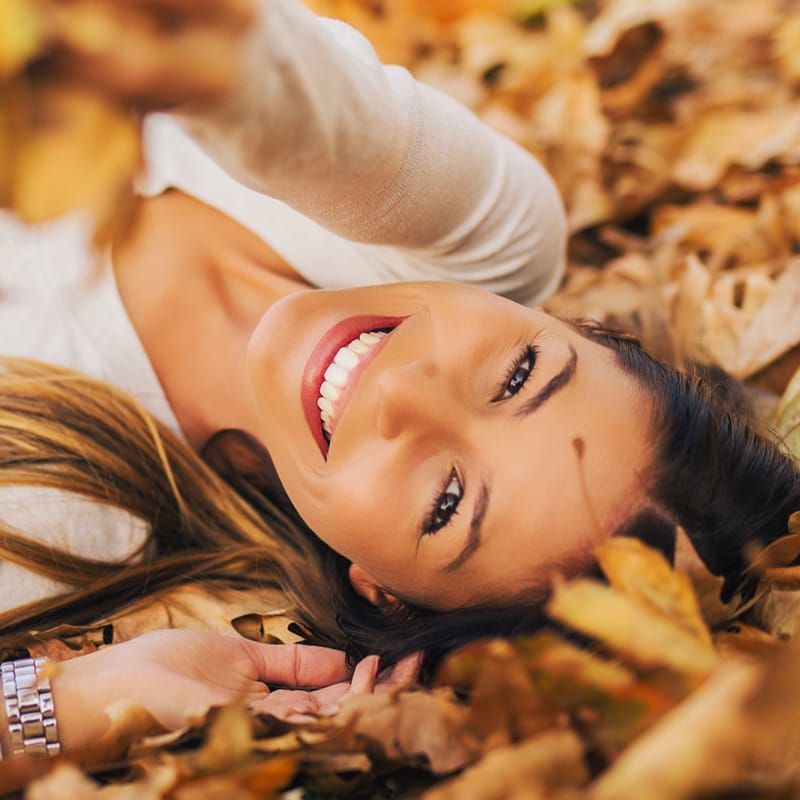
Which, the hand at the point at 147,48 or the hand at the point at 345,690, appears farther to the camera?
the hand at the point at 345,690

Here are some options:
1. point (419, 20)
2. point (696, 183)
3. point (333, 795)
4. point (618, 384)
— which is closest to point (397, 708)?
point (333, 795)

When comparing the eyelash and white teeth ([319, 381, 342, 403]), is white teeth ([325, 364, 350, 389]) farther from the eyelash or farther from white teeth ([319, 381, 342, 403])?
the eyelash

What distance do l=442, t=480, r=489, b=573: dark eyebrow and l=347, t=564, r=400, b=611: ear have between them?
8.1 inches

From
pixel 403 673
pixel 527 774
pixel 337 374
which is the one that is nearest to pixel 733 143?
pixel 337 374

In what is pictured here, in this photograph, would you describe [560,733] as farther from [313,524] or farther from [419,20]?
[419,20]

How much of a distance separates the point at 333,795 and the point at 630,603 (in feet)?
1.21

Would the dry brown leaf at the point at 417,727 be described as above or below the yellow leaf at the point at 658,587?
below

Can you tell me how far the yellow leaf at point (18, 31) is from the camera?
0.52 m

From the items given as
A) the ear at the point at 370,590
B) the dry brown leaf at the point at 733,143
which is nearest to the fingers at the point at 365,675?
the ear at the point at 370,590

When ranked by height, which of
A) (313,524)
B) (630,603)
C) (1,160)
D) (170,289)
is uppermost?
(1,160)

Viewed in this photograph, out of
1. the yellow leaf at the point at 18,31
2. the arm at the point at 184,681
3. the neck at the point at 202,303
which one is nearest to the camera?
the yellow leaf at the point at 18,31

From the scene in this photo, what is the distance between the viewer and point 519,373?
119 cm

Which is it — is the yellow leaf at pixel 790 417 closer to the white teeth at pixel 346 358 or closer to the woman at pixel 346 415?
the woman at pixel 346 415

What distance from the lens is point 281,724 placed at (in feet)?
3.05
